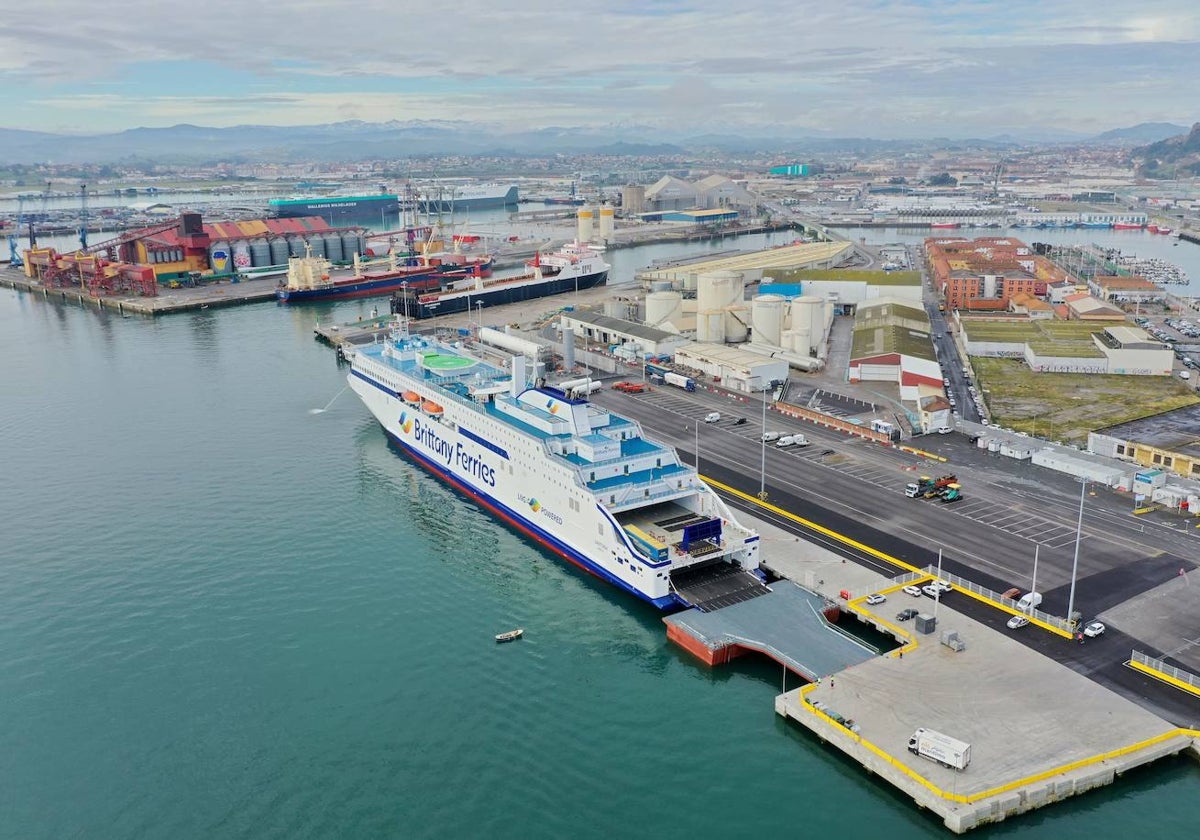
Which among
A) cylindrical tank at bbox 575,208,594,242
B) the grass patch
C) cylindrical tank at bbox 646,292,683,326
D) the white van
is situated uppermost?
cylindrical tank at bbox 575,208,594,242

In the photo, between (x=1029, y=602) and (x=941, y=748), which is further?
(x=1029, y=602)

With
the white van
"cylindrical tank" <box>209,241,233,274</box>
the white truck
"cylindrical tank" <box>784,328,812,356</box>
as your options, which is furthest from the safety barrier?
"cylindrical tank" <box>209,241,233,274</box>

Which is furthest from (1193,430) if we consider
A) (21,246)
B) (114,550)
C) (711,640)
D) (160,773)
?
(21,246)

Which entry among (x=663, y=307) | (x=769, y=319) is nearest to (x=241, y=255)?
(x=663, y=307)

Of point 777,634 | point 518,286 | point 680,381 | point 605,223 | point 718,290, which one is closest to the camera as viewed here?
point 777,634

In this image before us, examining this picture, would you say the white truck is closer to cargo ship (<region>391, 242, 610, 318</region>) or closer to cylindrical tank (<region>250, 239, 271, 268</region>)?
cargo ship (<region>391, 242, 610, 318</region>)

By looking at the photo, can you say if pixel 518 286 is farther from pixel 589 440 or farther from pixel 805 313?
pixel 589 440

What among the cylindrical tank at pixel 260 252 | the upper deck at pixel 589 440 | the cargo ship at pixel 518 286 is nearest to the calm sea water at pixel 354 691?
the upper deck at pixel 589 440
